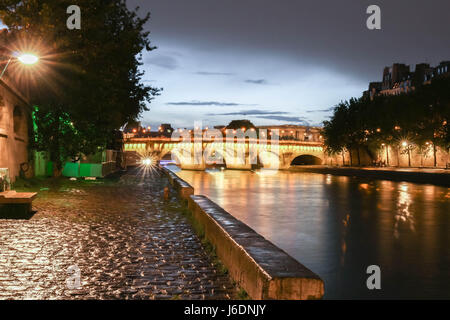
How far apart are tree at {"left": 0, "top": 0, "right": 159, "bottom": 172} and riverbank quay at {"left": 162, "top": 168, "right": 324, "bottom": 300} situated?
1511 cm

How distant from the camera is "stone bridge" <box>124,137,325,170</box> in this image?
106856mm

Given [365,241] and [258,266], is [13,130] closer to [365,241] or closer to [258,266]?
[365,241]

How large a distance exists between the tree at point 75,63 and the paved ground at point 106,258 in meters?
10.3

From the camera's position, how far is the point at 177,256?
30.0ft

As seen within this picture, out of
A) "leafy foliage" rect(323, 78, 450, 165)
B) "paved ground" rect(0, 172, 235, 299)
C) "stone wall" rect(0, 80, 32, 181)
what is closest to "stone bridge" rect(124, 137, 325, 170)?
"leafy foliage" rect(323, 78, 450, 165)

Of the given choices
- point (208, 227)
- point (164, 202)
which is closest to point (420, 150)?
point (164, 202)

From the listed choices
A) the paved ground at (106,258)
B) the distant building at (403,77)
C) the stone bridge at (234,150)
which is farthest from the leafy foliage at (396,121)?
the paved ground at (106,258)

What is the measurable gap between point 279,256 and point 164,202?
13.6 meters

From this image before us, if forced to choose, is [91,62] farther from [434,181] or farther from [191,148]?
[191,148]

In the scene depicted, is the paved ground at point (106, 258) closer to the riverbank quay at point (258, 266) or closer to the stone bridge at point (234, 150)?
the riverbank quay at point (258, 266)

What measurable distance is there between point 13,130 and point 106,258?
19353mm

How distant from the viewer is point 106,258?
29.0 ft

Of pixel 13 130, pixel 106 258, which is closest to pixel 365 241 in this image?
pixel 106 258

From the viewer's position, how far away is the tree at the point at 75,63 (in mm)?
22438
